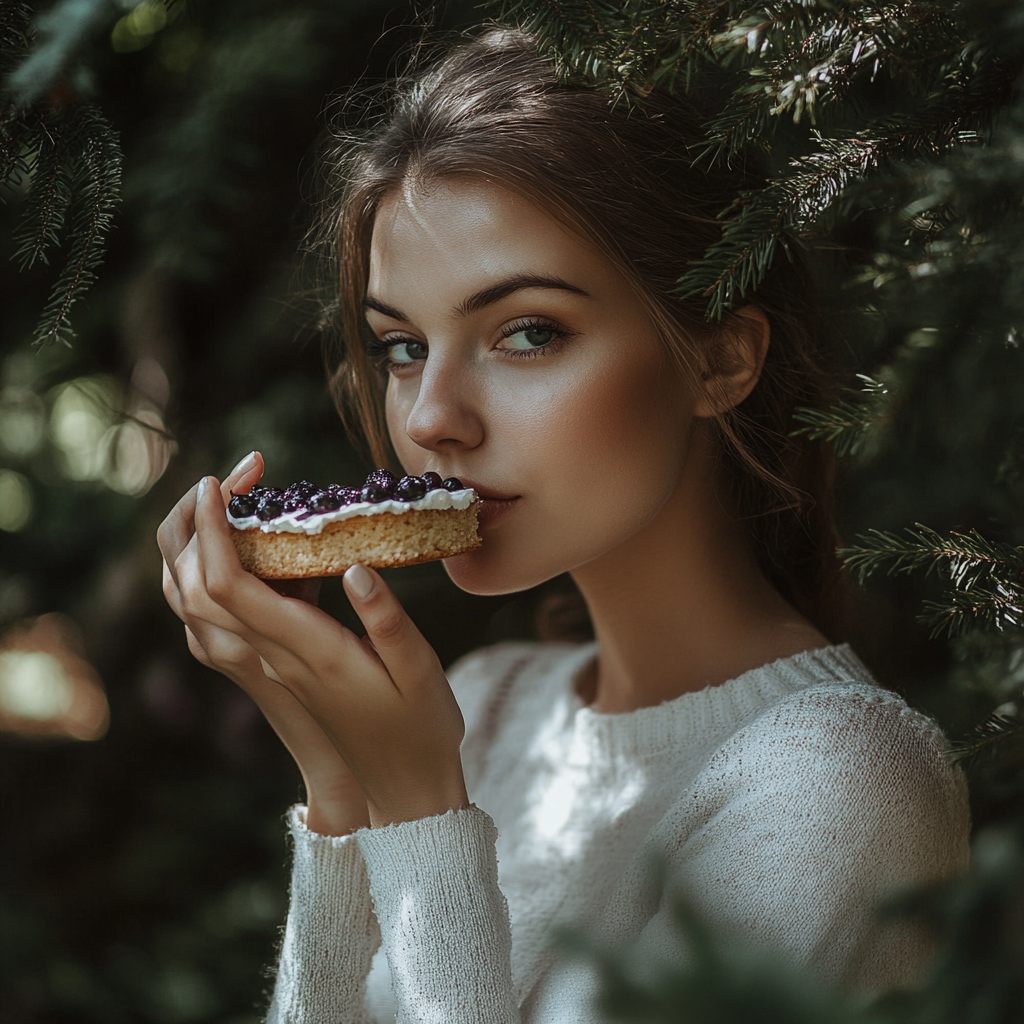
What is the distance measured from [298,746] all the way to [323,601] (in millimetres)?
1356

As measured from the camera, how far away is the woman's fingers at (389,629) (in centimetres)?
127

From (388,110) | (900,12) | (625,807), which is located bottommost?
(625,807)

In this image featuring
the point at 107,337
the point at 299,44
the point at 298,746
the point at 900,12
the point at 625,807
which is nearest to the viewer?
the point at 900,12

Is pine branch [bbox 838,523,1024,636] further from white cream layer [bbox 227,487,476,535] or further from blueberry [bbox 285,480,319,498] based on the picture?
blueberry [bbox 285,480,319,498]

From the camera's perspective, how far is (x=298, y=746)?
63.2 inches

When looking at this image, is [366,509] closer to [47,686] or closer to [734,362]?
[734,362]

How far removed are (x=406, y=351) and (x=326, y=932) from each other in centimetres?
103

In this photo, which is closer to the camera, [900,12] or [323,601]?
[900,12]

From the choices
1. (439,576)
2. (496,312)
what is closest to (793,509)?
(496,312)

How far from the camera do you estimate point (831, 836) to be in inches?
49.5

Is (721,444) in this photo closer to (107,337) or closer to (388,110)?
(388,110)

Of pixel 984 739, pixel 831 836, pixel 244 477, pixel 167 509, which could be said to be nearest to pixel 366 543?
pixel 244 477

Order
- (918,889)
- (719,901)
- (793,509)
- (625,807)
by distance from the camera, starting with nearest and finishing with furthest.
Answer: (918,889)
(719,901)
(625,807)
(793,509)

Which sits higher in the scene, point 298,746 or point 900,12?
point 900,12
